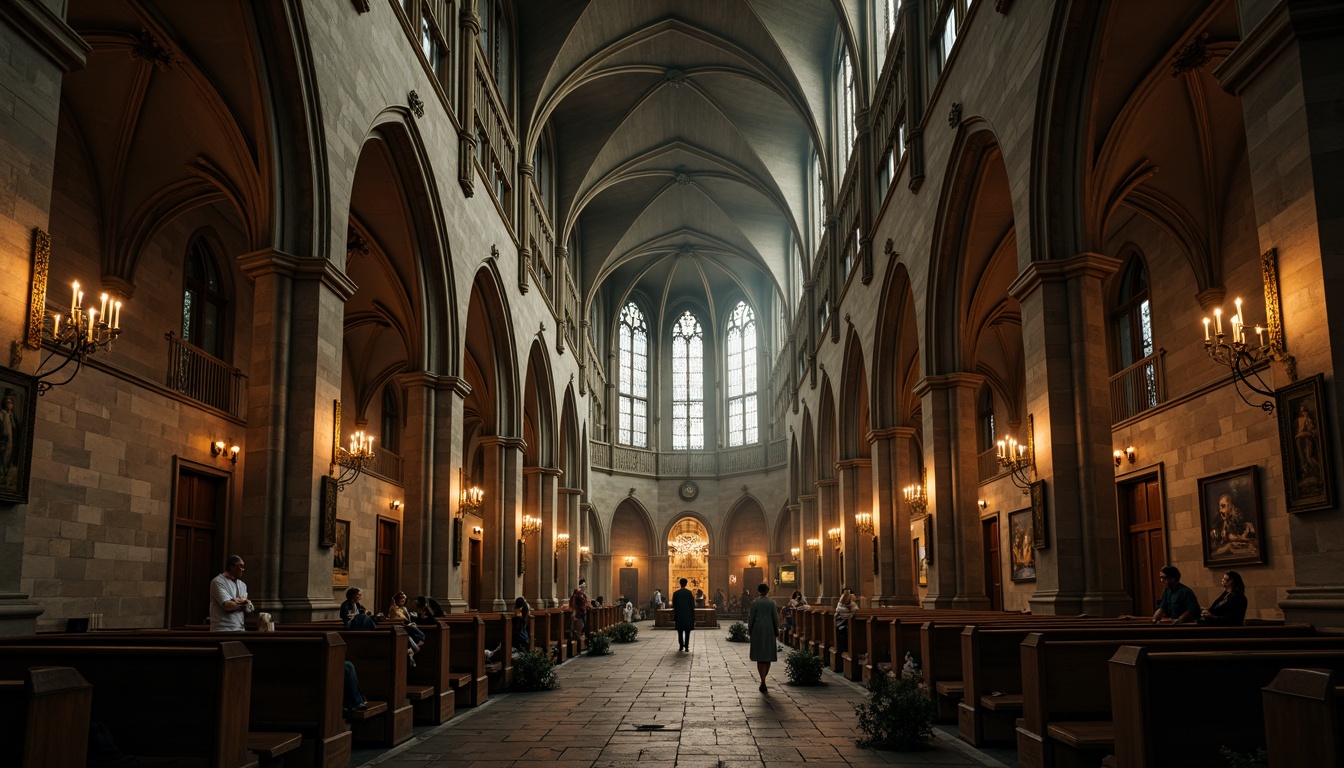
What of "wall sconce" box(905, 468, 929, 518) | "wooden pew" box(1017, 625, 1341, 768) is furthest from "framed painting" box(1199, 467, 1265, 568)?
"wooden pew" box(1017, 625, 1341, 768)

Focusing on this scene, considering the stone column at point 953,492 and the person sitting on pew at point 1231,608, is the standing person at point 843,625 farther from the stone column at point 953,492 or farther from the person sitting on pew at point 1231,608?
the person sitting on pew at point 1231,608

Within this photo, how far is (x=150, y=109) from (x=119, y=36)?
1.68 metres

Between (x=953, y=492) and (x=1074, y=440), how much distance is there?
5174 millimetres

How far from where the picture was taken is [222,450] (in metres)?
15.6

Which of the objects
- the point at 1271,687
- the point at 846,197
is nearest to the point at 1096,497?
the point at 1271,687

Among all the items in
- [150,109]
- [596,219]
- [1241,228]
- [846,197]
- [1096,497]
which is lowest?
[1096,497]

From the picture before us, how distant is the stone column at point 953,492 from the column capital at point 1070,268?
4867mm

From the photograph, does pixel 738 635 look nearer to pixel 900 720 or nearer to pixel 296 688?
pixel 900 720

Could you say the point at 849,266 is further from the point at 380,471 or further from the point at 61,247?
the point at 61,247

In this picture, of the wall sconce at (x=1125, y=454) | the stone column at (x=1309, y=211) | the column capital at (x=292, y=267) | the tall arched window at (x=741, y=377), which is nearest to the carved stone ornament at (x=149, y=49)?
the column capital at (x=292, y=267)

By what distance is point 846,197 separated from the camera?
2312 centimetres

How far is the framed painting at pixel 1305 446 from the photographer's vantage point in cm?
584

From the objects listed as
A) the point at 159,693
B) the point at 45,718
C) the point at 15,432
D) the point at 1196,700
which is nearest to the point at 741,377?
the point at 15,432

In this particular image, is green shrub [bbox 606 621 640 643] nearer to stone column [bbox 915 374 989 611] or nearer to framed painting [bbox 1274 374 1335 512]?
stone column [bbox 915 374 989 611]
